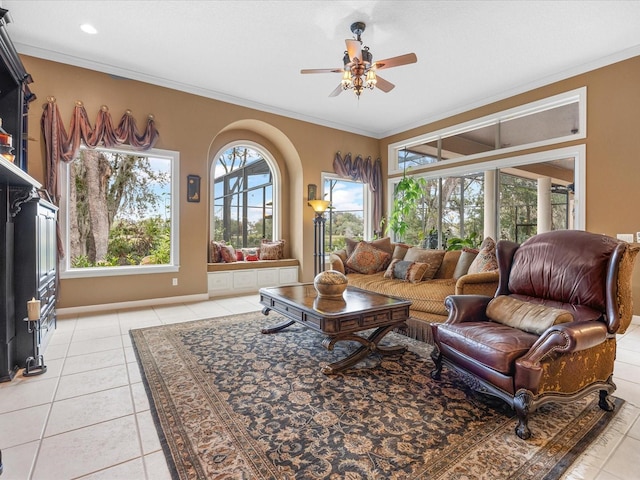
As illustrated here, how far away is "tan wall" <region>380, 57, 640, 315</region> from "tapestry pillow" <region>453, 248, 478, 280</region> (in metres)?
1.84

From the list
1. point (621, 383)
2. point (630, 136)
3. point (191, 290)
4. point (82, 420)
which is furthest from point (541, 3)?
point (191, 290)

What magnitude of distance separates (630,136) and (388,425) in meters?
4.59

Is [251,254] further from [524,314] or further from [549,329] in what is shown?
[549,329]

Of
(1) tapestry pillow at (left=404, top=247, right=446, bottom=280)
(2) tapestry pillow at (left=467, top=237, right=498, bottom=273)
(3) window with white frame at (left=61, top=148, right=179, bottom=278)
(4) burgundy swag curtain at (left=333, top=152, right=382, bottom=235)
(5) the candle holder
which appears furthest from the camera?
(4) burgundy swag curtain at (left=333, top=152, right=382, bottom=235)

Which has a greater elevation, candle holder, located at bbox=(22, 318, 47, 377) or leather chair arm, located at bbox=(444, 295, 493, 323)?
leather chair arm, located at bbox=(444, 295, 493, 323)

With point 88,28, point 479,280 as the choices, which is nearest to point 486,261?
point 479,280

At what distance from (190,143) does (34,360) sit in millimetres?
3527

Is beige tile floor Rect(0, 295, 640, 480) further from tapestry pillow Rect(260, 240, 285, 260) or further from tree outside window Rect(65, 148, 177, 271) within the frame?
tapestry pillow Rect(260, 240, 285, 260)

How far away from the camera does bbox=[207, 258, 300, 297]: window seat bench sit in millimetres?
5492

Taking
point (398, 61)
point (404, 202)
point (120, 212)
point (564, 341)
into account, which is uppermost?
point (398, 61)

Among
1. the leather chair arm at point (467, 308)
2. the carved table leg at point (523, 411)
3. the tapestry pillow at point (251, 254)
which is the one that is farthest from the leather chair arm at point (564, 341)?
the tapestry pillow at point (251, 254)

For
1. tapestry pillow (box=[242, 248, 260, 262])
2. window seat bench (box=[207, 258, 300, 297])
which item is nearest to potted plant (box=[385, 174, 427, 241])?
window seat bench (box=[207, 258, 300, 297])

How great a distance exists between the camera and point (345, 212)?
729 centimetres

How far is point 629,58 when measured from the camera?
3904mm
